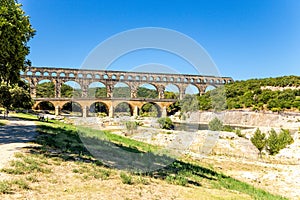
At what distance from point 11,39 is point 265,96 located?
63.2 m

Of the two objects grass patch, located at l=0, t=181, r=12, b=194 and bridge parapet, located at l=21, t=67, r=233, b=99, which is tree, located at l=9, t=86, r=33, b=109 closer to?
grass patch, located at l=0, t=181, r=12, b=194

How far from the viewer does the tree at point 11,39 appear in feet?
34.0

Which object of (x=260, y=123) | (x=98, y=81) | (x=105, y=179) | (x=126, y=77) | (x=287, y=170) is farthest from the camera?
(x=126, y=77)

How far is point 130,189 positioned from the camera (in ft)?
22.0

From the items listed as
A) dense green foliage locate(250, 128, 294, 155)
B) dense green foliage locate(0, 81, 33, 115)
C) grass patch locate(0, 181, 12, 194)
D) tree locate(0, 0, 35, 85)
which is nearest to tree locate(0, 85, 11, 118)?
dense green foliage locate(0, 81, 33, 115)

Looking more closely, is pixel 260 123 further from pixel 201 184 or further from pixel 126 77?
pixel 201 184

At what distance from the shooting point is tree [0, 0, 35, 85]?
10.4 metres

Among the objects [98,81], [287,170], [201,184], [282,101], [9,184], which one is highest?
[98,81]

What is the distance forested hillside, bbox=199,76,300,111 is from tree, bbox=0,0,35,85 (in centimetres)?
5503

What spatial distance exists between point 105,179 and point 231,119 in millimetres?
56060

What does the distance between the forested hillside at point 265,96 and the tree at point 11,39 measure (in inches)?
2167

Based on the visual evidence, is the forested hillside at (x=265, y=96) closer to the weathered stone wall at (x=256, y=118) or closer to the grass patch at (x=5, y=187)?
the weathered stone wall at (x=256, y=118)

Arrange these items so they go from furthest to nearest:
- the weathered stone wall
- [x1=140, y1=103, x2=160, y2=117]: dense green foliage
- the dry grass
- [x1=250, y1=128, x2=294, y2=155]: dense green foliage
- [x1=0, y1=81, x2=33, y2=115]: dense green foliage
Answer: [x1=140, y1=103, x2=160, y2=117]: dense green foliage < the weathered stone wall < [x1=0, y1=81, x2=33, y2=115]: dense green foliage < [x1=250, y1=128, x2=294, y2=155]: dense green foliage < the dry grass

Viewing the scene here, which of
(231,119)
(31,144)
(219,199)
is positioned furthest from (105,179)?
(231,119)
